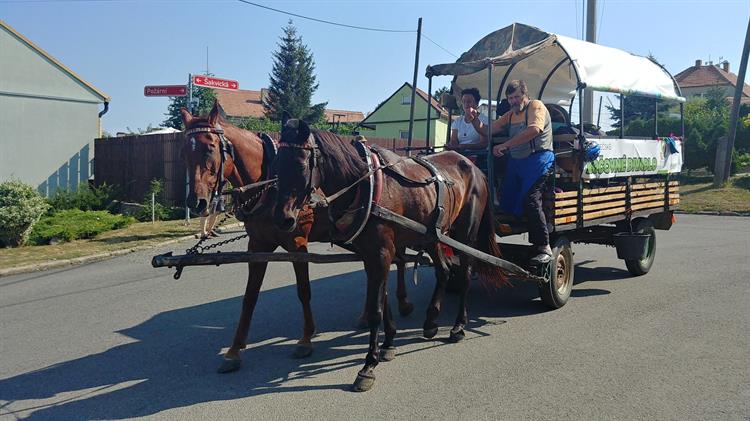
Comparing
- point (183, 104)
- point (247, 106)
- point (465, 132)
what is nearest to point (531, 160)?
point (465, 132)

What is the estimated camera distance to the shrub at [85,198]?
1698 cm

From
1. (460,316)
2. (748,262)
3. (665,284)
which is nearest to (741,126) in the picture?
(748,262)

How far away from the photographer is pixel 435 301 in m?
5.61

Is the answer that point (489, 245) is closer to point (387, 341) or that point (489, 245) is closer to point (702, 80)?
point (387, 341)

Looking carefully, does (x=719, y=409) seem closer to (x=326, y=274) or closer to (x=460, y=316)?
(x=460, y=316)

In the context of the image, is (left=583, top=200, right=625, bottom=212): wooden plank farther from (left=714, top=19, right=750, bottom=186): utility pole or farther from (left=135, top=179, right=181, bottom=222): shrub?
(left=714, top=19, right=750, bottom=186): utility pole

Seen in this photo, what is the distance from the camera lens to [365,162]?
454cm

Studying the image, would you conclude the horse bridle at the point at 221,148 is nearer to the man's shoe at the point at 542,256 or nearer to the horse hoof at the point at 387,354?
the horse hoof at the point at 387,354

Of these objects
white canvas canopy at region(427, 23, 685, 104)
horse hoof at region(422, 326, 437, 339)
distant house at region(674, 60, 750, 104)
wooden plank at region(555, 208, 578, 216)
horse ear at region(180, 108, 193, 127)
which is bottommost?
horse hoof at region(422, 326, 437, 339)

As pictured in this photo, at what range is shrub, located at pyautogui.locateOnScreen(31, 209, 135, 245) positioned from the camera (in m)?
11.9

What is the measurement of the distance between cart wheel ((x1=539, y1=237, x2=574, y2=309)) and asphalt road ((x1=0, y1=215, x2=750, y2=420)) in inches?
6.2

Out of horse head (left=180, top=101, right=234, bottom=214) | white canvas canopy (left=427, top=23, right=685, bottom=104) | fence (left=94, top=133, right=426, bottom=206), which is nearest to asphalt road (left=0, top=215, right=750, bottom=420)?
horse head (left=180, top=101, right=234, bottom=214)

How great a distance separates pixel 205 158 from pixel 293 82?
1826 inches

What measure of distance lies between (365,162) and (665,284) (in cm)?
533
